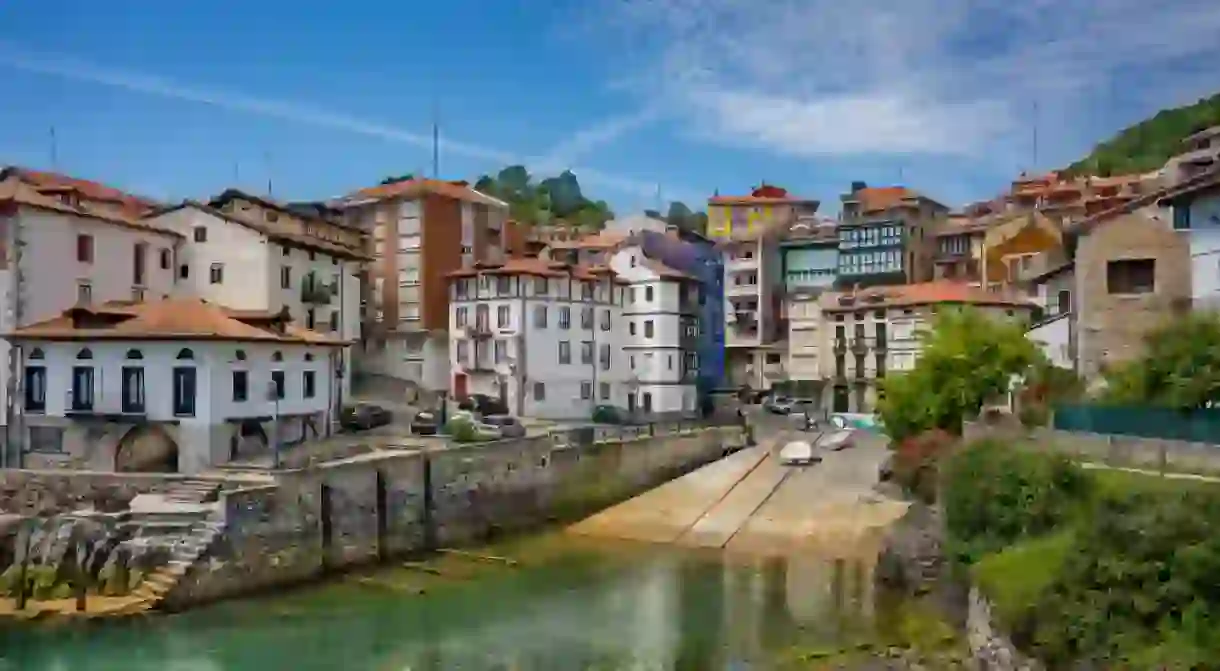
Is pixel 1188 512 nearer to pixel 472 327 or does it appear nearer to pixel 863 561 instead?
pixel 863 561

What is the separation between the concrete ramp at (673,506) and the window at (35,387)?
2046cm

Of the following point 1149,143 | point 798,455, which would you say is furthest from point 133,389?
point 1149,143

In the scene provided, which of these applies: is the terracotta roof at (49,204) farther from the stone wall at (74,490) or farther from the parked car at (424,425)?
the parked car at (424,425)

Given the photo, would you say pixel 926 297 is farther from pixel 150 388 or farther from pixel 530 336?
pixel 150 388

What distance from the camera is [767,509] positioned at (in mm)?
45031

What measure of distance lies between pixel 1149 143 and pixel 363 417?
91367 millimetres

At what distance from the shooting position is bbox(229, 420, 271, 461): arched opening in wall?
3909 centimetres

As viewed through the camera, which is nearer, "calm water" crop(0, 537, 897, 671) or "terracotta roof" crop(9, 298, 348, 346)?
"calm water" crop(0, 537, 897, 671)

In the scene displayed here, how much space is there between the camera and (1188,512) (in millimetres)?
18172

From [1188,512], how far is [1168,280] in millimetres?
21822

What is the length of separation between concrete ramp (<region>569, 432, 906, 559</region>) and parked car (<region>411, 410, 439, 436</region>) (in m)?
7.78

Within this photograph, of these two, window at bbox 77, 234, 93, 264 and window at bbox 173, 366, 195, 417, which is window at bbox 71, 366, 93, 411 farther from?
window at bbox 77, 234, 93, 264

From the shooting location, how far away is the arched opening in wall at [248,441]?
39094 mm

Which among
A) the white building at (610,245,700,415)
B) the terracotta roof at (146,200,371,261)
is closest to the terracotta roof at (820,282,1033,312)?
the white building at (610,245,700,415)
